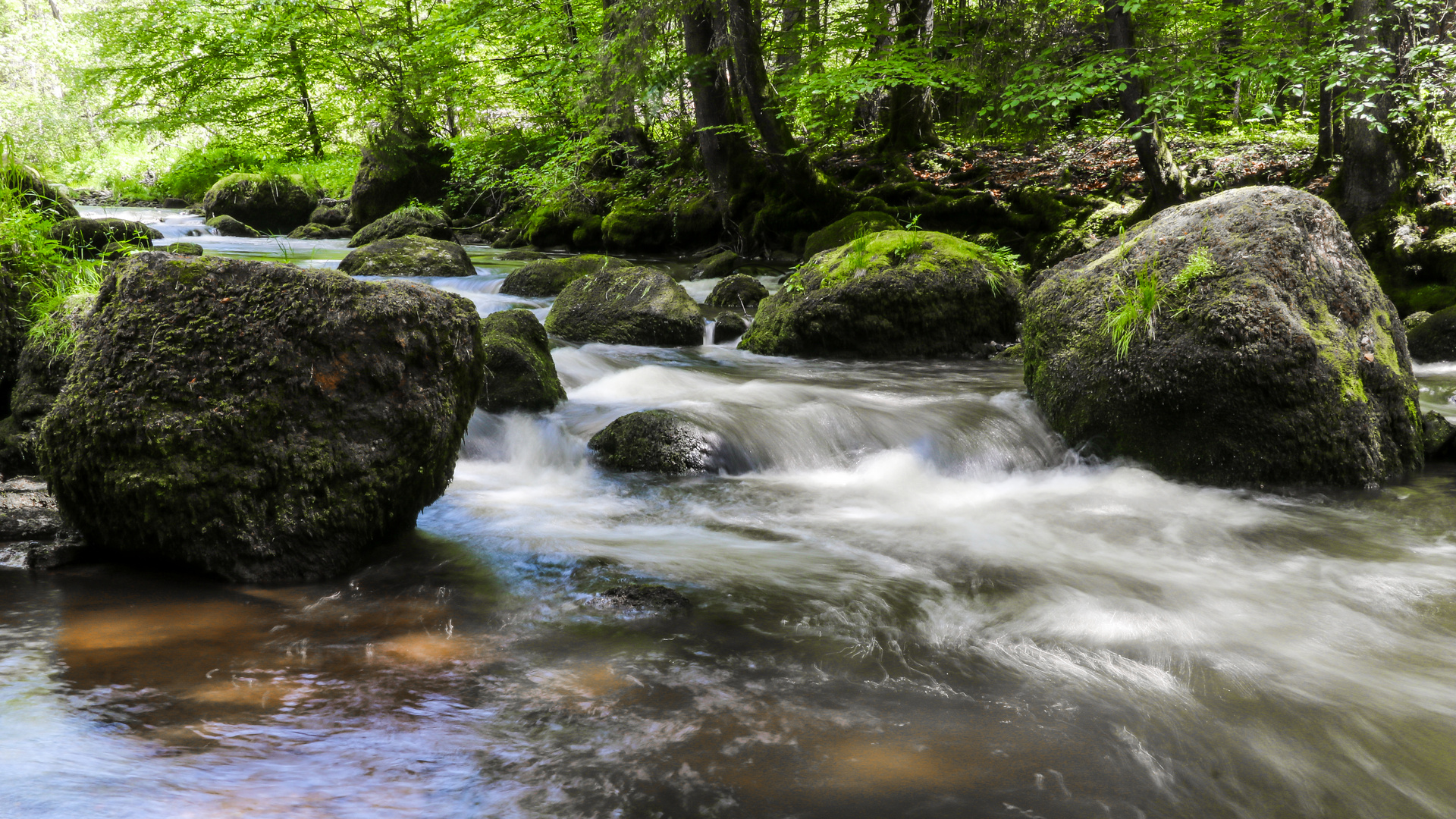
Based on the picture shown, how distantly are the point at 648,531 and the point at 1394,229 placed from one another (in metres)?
10.3

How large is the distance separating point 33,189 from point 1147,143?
12.8 m

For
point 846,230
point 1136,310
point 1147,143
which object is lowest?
point 1136,310

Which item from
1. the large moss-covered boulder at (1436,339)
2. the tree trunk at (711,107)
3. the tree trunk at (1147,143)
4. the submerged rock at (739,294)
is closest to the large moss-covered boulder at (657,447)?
the submerged rock at (739,294)

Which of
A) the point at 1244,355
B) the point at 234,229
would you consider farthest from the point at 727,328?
the point at 234,229

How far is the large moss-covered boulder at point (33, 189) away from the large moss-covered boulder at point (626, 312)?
15.4 feet

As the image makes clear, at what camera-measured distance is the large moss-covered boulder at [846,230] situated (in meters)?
12.5

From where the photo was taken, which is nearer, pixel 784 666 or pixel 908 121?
pixel 784 666

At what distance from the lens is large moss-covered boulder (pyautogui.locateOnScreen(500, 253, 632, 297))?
1176 centimetres

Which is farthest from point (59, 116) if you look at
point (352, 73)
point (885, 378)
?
point (885, 378)

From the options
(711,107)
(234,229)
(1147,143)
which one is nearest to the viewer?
(1147,143)

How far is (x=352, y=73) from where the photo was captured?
21156 millimetres

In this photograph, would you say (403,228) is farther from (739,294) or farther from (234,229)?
(739,294)

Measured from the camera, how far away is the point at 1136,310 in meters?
5.61

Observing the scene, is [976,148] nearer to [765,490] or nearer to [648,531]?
[765,490]
